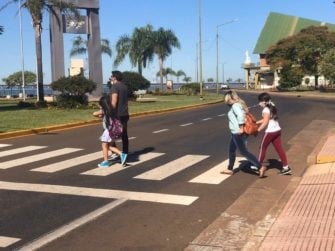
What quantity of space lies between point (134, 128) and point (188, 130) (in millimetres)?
2000

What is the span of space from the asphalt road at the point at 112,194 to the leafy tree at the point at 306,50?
67722mm

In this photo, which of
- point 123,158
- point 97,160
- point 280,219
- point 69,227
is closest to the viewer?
point 69,227

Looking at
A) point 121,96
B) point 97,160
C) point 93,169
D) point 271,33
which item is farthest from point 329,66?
point 93,169

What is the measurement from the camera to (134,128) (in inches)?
771

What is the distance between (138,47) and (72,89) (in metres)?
42.7

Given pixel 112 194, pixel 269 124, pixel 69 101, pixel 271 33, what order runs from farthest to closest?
pixel 271 33 < pixel 69 101 < pixel 269 124 < pixel 112 194

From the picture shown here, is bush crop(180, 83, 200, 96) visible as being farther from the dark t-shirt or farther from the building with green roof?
the dark t-shirt

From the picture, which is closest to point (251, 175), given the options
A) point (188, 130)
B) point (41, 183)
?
point (41, 183)

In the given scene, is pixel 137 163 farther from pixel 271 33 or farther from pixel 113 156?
pixel 271 33

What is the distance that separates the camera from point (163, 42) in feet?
237

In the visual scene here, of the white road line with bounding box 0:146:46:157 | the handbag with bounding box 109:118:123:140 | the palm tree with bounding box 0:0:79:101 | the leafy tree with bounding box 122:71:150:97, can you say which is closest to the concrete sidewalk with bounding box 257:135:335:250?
the handbag with bounding box 109:118:123:140

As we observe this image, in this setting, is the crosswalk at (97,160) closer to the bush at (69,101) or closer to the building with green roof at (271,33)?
the bush at (69,101)

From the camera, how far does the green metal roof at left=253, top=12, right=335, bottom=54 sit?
120m

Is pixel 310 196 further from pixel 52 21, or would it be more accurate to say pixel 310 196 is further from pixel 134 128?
pixel 52 21
